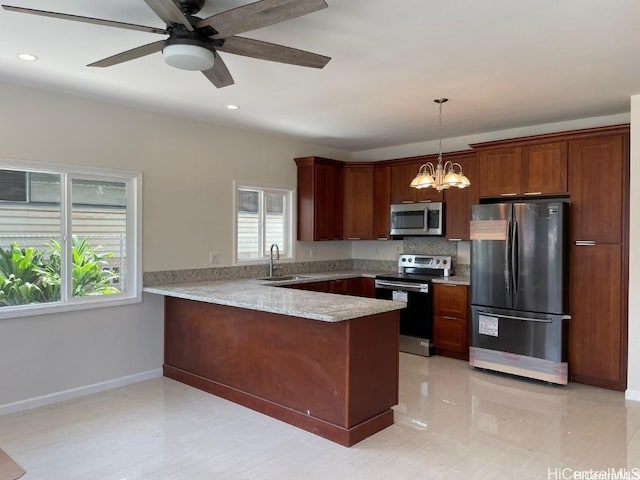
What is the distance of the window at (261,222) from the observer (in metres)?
5.17

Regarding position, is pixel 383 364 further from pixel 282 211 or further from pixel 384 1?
pixel 282 211

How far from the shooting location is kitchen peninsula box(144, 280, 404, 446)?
10.0 ft

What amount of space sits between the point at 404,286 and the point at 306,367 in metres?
2.32

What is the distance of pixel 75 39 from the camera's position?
269 cm

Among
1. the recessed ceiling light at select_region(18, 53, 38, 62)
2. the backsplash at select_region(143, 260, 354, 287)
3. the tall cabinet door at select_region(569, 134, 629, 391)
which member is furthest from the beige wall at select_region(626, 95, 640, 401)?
→ the recessed ceiling light at select_region(18, 53, 38, 62)

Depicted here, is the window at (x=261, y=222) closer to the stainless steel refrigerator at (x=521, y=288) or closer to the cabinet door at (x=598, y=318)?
the stainless steel refrigerator at (x=521, y=288)

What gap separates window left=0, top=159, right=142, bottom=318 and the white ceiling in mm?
723

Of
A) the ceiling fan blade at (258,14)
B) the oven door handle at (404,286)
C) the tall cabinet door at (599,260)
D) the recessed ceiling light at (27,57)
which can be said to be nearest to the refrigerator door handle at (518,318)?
the tall cabinet door at (599,260)

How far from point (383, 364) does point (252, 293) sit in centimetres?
121

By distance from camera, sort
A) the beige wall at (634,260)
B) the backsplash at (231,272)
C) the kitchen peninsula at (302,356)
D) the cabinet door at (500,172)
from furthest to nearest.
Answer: the cabinet door at (500,172) < the backsplash at (231,272) < the beige wall at (634,260) < the kitchen peninsula at (302,356)

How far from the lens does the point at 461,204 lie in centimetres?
523

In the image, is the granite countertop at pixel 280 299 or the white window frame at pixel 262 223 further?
the white window frame at pixel 262 223

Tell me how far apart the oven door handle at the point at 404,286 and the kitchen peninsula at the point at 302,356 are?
5.99 ft

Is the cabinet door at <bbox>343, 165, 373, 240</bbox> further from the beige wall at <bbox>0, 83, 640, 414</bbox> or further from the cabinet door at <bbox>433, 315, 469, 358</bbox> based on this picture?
the cabinet door at <bbox>433, 315, 469, 358</bbox>
